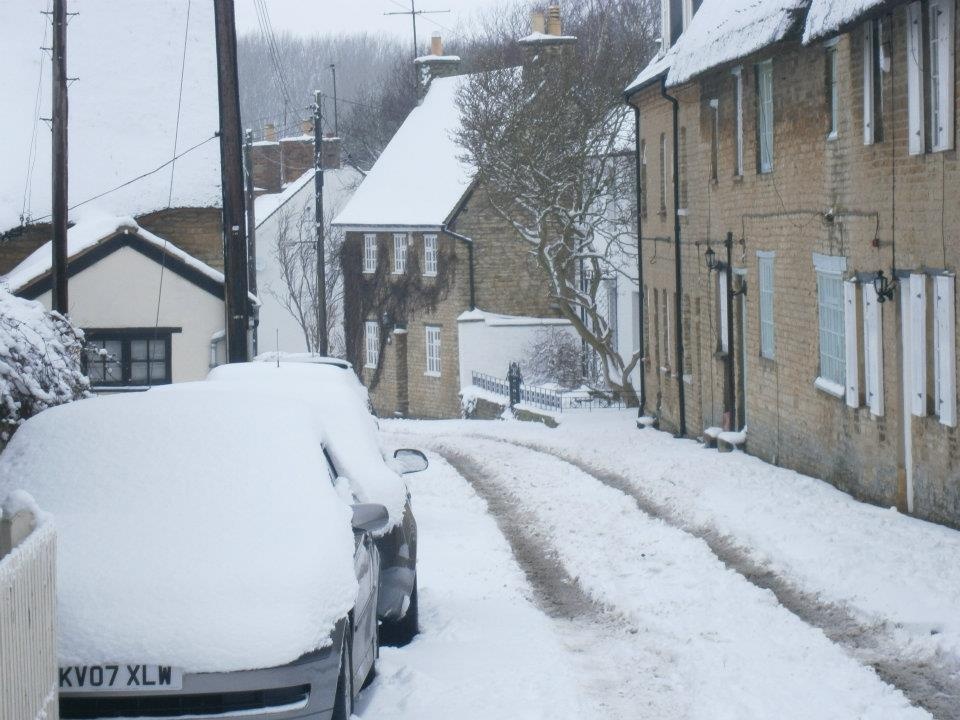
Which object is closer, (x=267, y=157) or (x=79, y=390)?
(x=79, y=390)

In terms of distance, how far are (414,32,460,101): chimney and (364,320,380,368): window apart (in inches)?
349

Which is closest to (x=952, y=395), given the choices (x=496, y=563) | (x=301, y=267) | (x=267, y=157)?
(x=496, y=563)

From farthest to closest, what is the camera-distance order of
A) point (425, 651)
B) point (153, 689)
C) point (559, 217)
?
point (559, 217) → point (425, 651) → point (153, 689)

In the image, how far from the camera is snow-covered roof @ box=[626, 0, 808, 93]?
1552cm

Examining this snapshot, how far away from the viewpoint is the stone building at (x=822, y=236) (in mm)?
13148

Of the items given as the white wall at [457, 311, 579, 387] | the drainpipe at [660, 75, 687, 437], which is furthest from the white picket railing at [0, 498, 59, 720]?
the white wall at [457, 311, 579, 387]

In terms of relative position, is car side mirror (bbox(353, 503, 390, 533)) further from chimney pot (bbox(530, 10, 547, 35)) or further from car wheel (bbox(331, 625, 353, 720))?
chimney pot (bbox(530, 10, 547, 35))

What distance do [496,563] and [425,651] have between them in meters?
3.49

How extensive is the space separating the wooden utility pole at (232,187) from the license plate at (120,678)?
1255cm

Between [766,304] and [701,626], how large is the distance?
36.4 feet

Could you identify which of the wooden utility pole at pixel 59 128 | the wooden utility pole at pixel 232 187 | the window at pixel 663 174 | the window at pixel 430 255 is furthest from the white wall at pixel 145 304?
the window at pixel 430 255

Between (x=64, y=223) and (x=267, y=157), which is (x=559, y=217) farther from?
(x=267, y=157)

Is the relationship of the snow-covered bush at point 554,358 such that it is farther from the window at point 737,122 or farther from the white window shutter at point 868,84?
the white window shutter at point 868,84

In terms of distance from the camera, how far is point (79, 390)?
48.0ft
